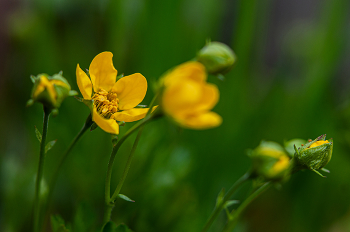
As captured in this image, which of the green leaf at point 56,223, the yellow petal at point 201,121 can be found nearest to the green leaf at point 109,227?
the green leaf at point 56,223

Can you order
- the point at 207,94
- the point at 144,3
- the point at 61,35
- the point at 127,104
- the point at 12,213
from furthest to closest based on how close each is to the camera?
the point at 61,35 → the point at 144,3 → the point at 12,213 → the point at 127,104 → the point at 207,94

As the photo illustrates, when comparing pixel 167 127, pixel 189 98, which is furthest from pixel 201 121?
pixel 167 127

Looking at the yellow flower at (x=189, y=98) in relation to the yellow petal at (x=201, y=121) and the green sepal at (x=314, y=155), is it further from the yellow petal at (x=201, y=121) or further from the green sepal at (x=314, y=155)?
the green sepal at (x=314, y=155)

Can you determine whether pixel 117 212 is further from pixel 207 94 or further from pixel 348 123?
pixel 348 123

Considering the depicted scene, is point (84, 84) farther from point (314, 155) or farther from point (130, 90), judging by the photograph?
point (314, 155)

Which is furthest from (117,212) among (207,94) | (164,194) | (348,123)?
(348,123)

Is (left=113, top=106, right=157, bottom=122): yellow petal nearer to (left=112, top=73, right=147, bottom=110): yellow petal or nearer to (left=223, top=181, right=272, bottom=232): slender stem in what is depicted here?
(left=112, top=73, right=147, bottom=110): yellow petal
